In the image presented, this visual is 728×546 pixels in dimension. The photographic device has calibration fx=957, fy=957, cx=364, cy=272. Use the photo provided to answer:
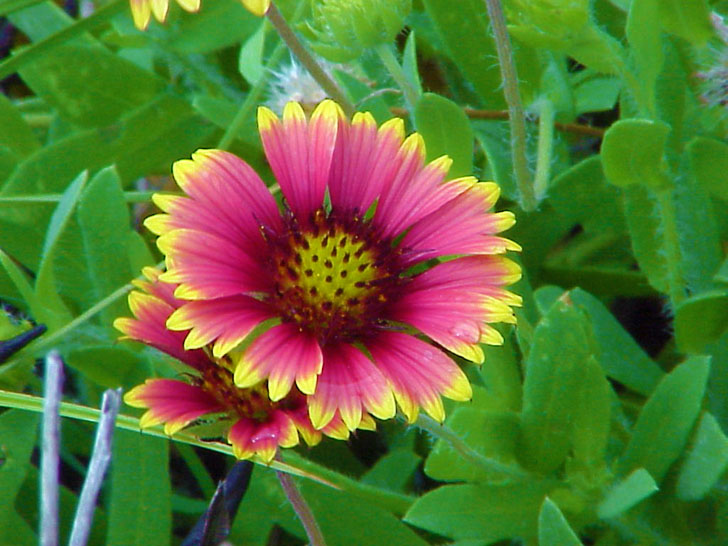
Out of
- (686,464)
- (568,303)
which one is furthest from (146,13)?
(686,464)

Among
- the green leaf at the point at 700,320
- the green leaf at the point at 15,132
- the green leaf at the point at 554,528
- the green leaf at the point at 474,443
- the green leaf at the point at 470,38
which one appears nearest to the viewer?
the green leaf at the point at 554,528

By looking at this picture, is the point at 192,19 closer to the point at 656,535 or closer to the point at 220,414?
the point at 220,414

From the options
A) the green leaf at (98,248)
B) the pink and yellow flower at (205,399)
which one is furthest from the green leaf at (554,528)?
the green leaf at (98,248)

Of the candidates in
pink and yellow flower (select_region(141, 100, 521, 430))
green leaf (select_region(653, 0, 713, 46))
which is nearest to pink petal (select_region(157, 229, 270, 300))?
pink and yellow flower (select_region(141, 100, 521, 430))

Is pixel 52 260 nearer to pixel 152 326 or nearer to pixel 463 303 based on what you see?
pixel 152 326

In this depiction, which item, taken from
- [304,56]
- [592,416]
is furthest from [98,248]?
[592,416]

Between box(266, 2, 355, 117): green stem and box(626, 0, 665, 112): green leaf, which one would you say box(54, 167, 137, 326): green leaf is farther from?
box(626, 0, 665, 112): green leaf

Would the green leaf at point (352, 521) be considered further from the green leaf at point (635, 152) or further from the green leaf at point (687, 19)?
the green leaf at point (687, 19)
